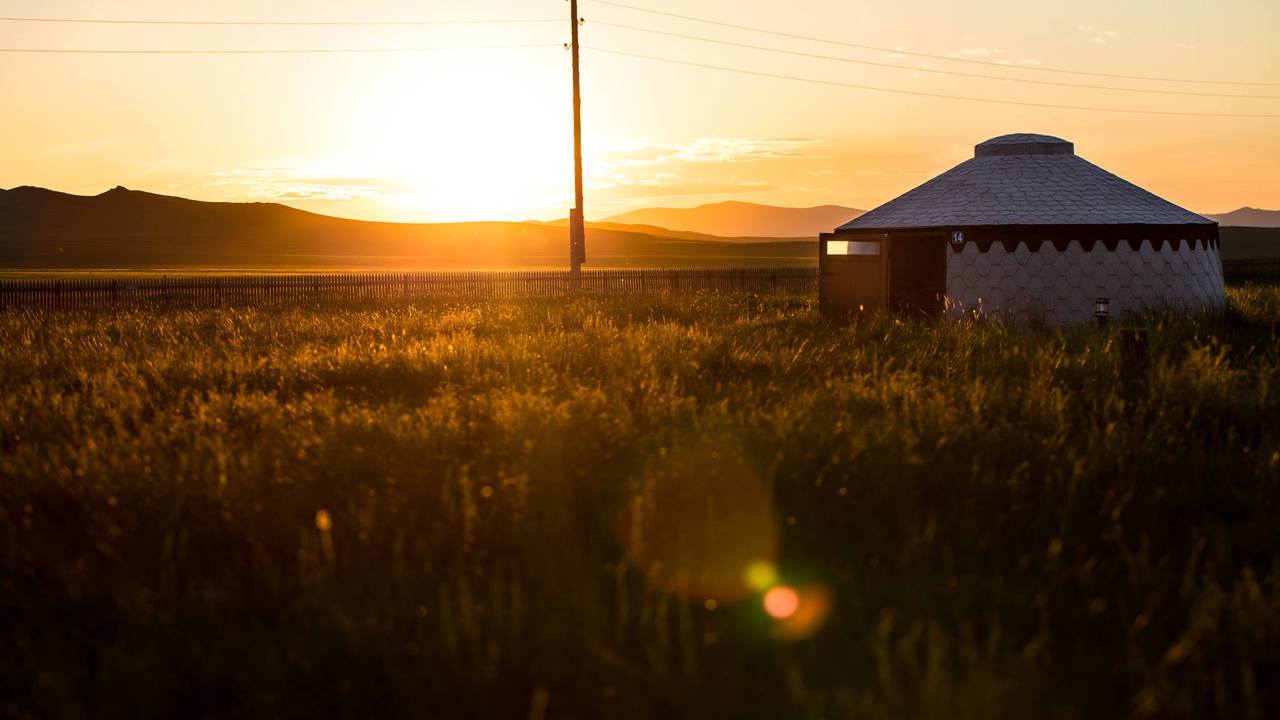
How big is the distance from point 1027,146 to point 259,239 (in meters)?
114

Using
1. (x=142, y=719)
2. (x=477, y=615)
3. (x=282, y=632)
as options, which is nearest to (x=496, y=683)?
(x=477, y=615)

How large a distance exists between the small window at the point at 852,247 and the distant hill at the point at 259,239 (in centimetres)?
6872

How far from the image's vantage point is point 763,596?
386 centimetres

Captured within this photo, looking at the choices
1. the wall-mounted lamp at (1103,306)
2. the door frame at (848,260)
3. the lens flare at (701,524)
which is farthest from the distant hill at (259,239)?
the lens flare at (701,524)

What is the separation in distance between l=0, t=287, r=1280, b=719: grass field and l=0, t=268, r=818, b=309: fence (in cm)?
2035

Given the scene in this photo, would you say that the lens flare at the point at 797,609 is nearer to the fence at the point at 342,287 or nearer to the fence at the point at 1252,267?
the fence at the point at 342,287

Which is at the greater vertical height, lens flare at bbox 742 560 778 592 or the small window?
the small window

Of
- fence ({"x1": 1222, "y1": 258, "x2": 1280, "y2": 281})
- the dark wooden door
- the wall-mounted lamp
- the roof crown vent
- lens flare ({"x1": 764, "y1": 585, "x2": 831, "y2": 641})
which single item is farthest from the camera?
fence ({"x1": 1222, "y1": 258, "x2": 1280, "y2": 281})

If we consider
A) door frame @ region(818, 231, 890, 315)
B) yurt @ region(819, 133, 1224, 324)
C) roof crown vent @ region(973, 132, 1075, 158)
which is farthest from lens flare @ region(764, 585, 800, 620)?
roof crown vent @ region(973, 132, 1075, 158)

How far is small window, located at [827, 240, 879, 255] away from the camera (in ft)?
58.6

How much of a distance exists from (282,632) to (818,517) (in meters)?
2.39

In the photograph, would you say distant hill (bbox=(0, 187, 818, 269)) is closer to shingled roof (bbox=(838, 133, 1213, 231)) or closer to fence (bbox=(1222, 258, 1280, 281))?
fence (bbox=(1222, 258, 1280, 281))

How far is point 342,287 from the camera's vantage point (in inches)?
1272

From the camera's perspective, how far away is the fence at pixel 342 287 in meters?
27.6
